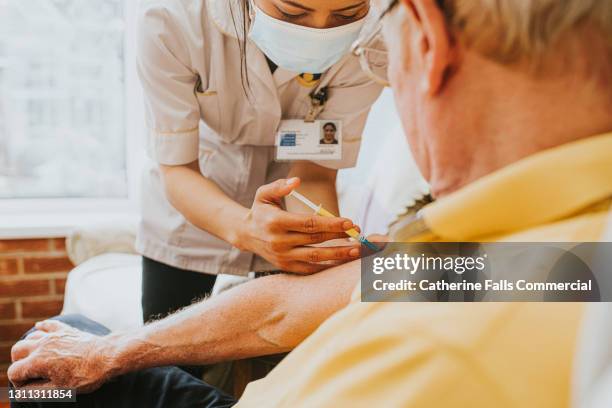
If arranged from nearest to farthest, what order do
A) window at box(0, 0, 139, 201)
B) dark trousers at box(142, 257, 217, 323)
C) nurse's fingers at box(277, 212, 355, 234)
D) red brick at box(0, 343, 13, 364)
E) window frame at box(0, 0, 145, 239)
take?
nurse's fingers at box(277, 212, 355, 234) → dark trousers at box(142, 257, 217, 323) → red brick at box(0, 343, 13, 364) → window frame at box(0, 0, 145, 239) → window at box(0, 0, 139, 201)

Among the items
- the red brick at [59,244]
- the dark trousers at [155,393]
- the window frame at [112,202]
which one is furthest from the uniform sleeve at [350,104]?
the red brick at [59,244]

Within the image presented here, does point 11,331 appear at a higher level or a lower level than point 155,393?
lower

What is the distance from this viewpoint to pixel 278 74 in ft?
3.84

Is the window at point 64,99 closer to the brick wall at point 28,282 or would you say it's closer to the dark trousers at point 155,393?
the brick wall at point 28,282

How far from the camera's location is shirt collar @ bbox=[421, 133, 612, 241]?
494mm

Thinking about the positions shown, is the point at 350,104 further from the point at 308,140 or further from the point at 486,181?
the point at 486,181

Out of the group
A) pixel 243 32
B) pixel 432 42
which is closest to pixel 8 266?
pixel 243 32

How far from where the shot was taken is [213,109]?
3.96ft

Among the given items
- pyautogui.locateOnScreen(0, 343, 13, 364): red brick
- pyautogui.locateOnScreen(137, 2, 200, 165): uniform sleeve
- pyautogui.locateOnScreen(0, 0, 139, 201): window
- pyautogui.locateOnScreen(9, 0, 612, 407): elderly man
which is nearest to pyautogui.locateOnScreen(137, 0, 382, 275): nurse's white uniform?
pyautogui.locateOnScreen(137, 2, 200, 165): uniform sleeve

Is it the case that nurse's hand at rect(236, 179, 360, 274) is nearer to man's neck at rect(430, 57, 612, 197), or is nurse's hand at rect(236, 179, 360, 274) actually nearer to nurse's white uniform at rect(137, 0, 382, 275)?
nurse's white uniform at rect(137, 0, 382, 275)

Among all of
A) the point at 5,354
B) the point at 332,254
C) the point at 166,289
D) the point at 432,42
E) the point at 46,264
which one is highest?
the point at 432,42

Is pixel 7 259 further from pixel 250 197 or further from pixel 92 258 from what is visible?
pixel 250 197

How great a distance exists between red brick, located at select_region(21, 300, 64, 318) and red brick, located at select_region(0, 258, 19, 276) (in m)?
0.11

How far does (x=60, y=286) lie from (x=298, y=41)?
148cm
